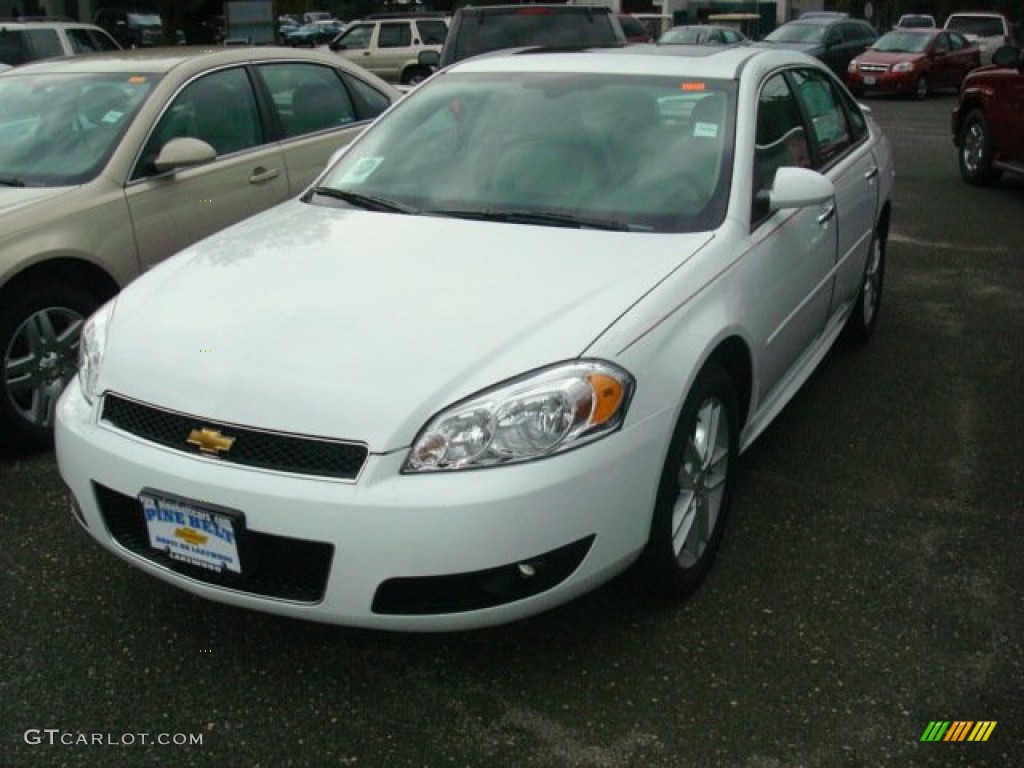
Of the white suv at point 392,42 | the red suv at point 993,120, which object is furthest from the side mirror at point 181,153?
the white suv at point 392,42

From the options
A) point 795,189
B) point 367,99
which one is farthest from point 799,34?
point 795,189

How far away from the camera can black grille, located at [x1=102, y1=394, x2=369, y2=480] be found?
256 centimetres

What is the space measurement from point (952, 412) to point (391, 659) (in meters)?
3.00

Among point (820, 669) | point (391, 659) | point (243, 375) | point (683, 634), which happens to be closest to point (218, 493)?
point (243, 375)

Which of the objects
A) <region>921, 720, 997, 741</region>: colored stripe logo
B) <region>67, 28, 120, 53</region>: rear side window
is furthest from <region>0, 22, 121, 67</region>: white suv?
<region>921, 720, 997, 741</region>: colored stripe logo

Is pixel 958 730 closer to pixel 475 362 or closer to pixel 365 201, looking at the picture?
pixel 475 362

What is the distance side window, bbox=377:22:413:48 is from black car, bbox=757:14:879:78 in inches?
303

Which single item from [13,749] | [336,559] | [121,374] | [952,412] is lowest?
[952,412]

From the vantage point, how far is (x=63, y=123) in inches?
195

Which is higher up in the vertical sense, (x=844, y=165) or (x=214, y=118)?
(x=214, y=118)

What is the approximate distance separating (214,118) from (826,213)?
2943mm

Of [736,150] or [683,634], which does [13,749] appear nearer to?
[683,634]

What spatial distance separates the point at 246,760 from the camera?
2.60 meters

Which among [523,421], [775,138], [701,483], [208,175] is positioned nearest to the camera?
[523,421]
